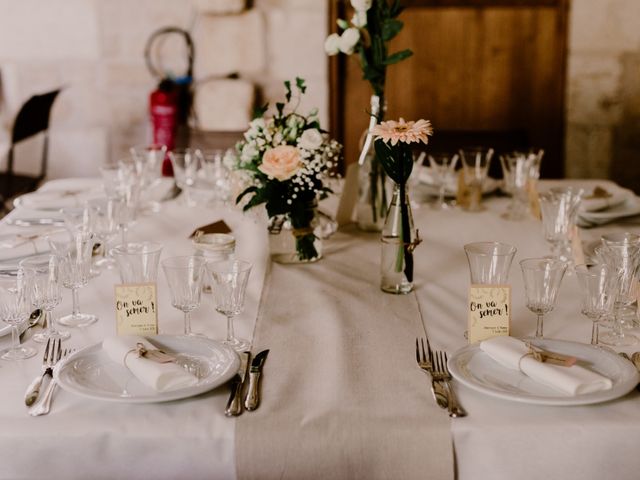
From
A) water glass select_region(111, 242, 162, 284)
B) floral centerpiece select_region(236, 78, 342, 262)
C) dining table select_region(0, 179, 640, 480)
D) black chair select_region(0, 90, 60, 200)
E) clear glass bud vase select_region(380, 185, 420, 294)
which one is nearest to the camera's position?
dining table select_region(0, 179, 640, 480)

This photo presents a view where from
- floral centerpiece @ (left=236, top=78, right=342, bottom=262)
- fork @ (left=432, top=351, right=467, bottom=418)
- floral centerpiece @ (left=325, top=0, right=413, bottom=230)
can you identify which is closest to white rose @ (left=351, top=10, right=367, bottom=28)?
floral centerpiece @ (left=325, top=0, right=413, bottom=230)

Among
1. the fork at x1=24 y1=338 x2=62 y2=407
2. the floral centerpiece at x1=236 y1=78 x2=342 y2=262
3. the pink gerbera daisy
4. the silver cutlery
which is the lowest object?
the silver cutlery

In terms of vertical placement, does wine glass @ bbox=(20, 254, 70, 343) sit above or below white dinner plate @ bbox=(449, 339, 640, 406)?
above

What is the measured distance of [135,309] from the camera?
1.50 metres

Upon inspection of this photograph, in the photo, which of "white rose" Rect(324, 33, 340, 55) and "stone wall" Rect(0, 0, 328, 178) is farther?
"stone wall" Rect(0, 0, 328, 178)

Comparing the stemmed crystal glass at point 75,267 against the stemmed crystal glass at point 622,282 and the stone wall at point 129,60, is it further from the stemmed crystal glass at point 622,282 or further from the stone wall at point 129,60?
the stone wall at point 129,60

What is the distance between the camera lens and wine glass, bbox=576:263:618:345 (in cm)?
143

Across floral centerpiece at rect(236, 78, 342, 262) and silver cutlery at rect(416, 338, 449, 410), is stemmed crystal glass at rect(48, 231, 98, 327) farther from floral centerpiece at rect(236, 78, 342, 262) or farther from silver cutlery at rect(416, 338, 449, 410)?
silver cutlery at rect(416, 338, 449, 410)

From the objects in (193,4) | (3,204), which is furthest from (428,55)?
(3,204)

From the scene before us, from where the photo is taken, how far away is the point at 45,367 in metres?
1.39

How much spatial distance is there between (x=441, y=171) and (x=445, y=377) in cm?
135

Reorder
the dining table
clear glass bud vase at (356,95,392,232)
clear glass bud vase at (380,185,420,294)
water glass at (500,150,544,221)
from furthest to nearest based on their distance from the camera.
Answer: water glass at (500,150,544,221), clear glass bud vase at (356,95,392,232), clear glass bud vase at (380,185,420,294), the dining table

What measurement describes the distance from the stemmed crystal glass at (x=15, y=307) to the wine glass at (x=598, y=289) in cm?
91

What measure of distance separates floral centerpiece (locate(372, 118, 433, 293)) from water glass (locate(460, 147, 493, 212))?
0.80 metres
